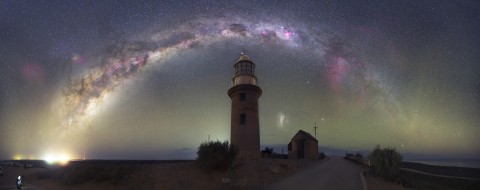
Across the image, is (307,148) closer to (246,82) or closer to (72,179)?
(246,82)

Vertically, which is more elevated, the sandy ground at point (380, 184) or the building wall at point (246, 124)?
the building wall at point (246, 124)

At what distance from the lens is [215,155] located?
2078cm

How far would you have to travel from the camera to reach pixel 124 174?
19766 mm

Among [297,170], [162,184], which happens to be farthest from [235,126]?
[162,184]

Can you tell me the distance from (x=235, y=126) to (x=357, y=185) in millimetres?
13687

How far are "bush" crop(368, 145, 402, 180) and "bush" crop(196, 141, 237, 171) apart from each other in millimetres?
10147

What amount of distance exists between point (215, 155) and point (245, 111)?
24.4 ft

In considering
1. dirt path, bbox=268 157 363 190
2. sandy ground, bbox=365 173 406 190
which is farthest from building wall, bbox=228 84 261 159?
sandy ground, bbox=365 173 406 190

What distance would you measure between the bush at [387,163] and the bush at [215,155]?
10.1 m

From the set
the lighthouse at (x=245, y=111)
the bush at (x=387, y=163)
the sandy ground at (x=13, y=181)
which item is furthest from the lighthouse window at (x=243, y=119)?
the sandy ground at (x=13, y=181)

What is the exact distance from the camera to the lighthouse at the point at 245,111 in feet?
86.9

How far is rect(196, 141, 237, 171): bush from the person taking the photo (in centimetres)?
2052

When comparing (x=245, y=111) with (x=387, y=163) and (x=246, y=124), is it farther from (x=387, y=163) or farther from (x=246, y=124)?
(x=387, y=163)

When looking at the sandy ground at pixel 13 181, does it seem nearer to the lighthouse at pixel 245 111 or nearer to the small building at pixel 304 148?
the lighthouse at pixel 245 111
